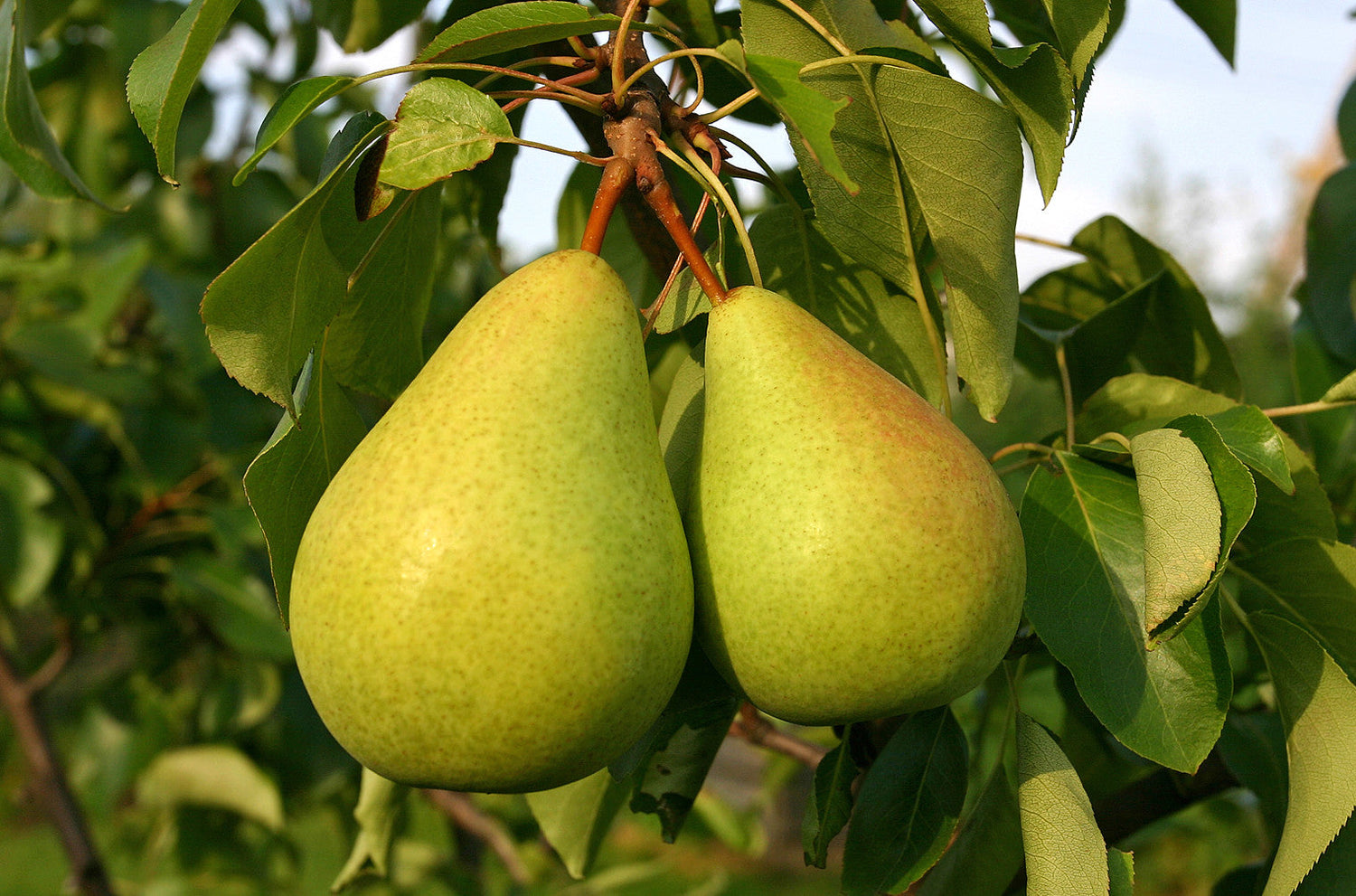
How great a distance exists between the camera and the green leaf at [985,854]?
0.75 m

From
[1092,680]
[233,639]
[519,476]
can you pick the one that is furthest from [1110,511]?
[233,639]

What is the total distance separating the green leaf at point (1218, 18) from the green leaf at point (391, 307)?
706mm

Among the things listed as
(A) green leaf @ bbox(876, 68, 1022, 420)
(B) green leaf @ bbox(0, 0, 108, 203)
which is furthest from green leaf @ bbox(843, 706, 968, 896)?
(B) green leaf @ bbox(0, 0, 108, 203)

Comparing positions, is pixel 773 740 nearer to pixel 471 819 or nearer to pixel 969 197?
pixel 969 197

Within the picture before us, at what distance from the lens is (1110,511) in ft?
2.27

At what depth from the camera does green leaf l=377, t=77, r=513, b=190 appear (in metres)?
0.62

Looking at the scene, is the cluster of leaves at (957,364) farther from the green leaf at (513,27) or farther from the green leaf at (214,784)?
the green leaf at (214,784)

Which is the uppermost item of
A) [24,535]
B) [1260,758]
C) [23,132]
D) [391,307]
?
[23,132]

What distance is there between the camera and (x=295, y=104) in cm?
63

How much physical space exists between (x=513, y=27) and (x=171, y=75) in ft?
0.63

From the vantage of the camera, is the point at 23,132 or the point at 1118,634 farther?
the point at 23,132

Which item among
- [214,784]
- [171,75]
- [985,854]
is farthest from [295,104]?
[214,784]

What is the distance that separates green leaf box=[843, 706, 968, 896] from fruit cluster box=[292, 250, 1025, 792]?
151mm

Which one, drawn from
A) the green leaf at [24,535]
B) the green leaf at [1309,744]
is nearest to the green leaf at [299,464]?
the green leaf at [1309,744]
